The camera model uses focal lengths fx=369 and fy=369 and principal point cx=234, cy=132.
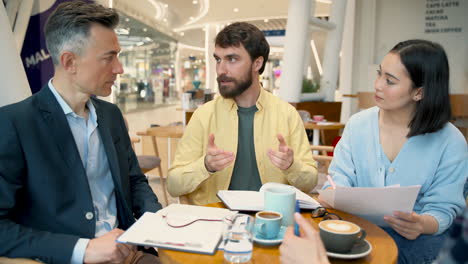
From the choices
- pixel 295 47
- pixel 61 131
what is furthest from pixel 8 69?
pixel 295 47

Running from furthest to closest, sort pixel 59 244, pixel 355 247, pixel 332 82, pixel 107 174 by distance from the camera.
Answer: pixel 332 82
pixel 107 174
pixel 59 244
pixel 355 247

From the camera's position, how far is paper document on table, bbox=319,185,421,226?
1271 mm

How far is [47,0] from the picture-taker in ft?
12.8

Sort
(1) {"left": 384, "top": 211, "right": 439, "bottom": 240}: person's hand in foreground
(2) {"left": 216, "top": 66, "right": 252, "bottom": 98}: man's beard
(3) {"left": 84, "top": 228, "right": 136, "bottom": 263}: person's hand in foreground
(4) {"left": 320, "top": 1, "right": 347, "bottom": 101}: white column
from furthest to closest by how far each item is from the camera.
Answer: (4) {"left": 320, "top": 1, "right": 347, "bottom": 101}: white column, (2) {"left": 216, "top": 66, "right": 252, "bottom": 98}: man's beard, (1) {"left": 384, "top": 211, "right": 439, "bottom": 240}: person's hand in foreground, (3) {"left": 84, "top": 228, "right": 136, "bottom": 263}: person's hand in foreground

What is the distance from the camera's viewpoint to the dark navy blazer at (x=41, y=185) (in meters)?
1.19

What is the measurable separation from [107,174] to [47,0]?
313 cm

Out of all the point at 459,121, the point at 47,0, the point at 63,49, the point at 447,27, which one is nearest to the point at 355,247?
the point at 63,49

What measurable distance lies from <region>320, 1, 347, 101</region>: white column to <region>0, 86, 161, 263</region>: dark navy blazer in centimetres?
594

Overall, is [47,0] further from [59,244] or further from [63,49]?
[59,244]

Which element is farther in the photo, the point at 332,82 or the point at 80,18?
the point at 332,82

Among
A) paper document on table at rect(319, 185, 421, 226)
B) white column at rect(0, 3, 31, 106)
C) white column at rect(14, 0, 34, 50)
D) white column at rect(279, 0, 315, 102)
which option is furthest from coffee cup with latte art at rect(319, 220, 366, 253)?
white column at rect(279, 0, 315, 102)

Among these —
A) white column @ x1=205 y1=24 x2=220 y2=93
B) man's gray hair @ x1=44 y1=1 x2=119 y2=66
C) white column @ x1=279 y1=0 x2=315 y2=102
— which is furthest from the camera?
white column @ x1=205 y1=24 x2=220 y2=93

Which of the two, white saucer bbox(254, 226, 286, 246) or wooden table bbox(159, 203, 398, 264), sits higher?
white saucer bbox(254, 226, 286, 246)

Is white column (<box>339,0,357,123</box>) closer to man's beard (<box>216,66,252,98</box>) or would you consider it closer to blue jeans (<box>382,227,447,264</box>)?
man's beard (<box>216,66,252,98</box>)
